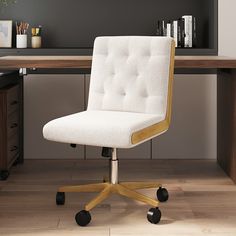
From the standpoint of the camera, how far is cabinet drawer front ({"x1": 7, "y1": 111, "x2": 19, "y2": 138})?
13.1 ft

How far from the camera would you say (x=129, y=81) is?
3.35 meters

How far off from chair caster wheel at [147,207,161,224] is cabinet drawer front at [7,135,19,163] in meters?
1.36

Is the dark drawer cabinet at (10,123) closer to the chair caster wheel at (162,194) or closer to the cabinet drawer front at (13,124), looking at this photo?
the cabinet drawer front at (13,124)

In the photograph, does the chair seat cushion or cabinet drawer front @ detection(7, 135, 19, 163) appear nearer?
the chair seat cushion

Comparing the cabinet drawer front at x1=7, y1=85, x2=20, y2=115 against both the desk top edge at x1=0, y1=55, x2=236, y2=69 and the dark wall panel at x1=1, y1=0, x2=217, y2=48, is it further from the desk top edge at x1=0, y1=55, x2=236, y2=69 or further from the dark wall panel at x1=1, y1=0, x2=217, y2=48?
the dark wall panel at x1=1, y1=0, x2=217, y2=48

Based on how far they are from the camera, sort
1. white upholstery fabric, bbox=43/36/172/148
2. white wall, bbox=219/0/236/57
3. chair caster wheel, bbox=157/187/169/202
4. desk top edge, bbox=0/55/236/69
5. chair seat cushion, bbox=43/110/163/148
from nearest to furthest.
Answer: chair seat cushion, bbox=43/110/163/148 → white upholstery fabric, bbox=43/36/172/148 → chair caster wheel, bbox=157/187/169/202 → desk top edge, bbox=0/55/236/69 → white wall, bbox=219/0/236/57

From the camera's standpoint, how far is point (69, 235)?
2.77 metres

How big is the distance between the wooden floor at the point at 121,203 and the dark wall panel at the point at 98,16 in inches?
44.2

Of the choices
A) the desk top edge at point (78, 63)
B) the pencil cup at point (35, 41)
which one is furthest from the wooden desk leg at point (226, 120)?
the pencil cup at point (35, 41)

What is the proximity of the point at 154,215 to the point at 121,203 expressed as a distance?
43cm

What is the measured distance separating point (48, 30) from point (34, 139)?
94cm

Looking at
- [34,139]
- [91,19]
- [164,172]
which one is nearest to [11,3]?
[91,19]

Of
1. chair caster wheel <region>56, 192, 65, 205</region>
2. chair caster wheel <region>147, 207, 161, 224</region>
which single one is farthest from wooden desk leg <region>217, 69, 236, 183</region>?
chair caster wheel <region>56, 192, 65, 205</region>

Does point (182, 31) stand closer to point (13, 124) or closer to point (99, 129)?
point (13, 124)
